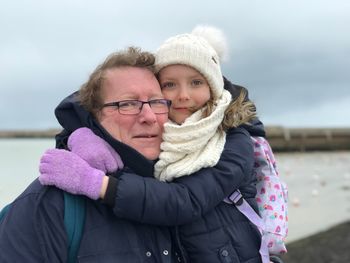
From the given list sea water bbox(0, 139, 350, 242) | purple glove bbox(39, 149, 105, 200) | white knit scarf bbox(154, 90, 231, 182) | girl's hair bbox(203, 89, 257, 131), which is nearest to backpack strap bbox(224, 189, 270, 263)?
white knit scarf bbox(154, 90, 231, 182)

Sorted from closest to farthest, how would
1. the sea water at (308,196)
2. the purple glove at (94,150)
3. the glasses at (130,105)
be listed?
the purple glove at (94,150), the glasses at (130,105), the sea water at (308,196)

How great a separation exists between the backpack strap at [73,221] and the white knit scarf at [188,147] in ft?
1.43

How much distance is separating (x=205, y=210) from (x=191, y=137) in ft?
1.17

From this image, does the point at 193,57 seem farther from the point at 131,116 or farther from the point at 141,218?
the point at 141,218

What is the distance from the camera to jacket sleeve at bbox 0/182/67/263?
2.02m

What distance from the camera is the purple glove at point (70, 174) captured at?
2.12 metres

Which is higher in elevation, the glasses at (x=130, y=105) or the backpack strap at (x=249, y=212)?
the glasses at (x=130, y=105)

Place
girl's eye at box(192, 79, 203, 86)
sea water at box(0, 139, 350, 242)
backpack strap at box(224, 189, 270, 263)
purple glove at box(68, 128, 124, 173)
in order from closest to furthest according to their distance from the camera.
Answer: purple glove at box(68, 128, 124, 173) < backpack strap at box(224, 189, 270, 263) < girl's eye at box(192, 79, 203, 86) < sea water at box(0, 139, 350, 242)

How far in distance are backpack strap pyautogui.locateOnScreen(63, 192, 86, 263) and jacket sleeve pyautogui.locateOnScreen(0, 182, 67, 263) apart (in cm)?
3

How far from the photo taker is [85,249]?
2.10 metres

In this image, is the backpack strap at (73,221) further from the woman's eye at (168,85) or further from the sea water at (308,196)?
the sea water at (308,196)

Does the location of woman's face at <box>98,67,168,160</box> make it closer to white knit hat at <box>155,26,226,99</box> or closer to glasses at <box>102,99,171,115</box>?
glasses at <box>102,99,171,115</box>

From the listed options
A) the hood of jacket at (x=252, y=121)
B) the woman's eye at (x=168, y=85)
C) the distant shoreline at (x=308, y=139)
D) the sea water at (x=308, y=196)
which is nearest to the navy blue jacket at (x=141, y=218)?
the hood of jacket at (x=252, y=121)

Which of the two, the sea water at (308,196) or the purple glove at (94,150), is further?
the sea water at (308,196)
